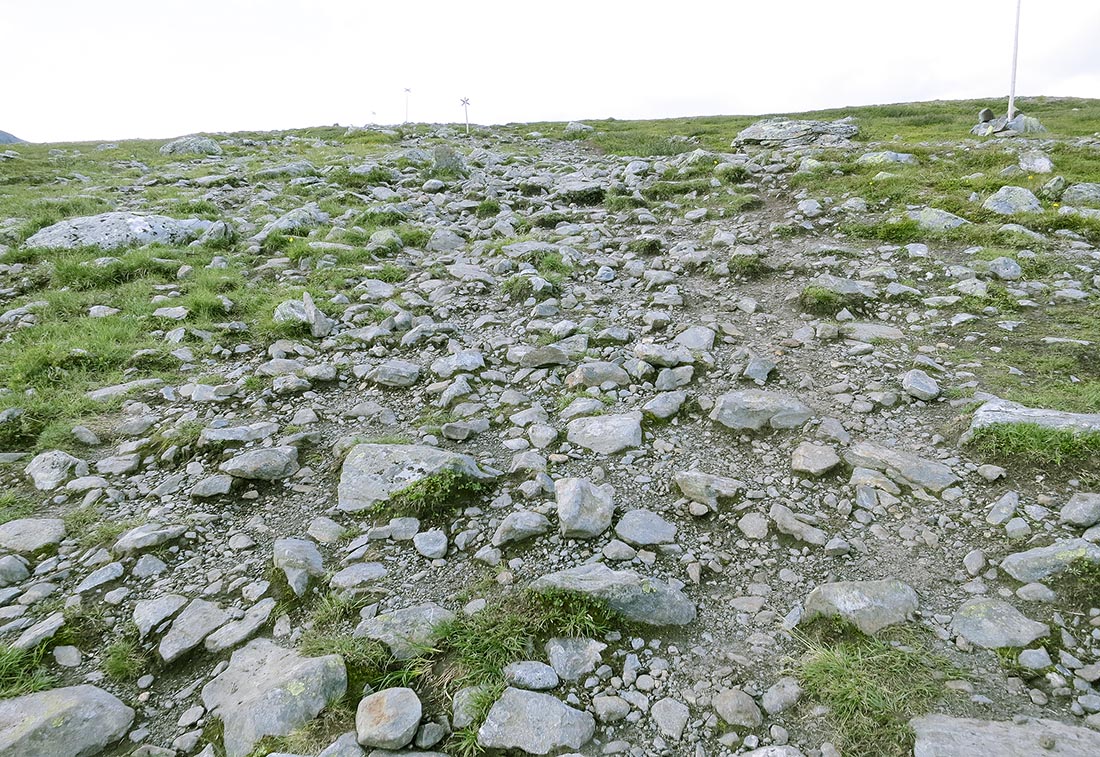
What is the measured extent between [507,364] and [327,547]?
3600 millimetres

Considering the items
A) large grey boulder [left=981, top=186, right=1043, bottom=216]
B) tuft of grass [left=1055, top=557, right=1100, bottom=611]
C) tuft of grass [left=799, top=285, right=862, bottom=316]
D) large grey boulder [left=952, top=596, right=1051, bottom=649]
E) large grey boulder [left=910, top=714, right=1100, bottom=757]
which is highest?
large grey boulder [left=981, top=186, right=1043, bottom=216]

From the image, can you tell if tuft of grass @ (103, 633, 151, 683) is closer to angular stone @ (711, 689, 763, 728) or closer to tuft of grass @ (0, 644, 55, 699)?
tuft of grass @ (0, 644, 55, 699)

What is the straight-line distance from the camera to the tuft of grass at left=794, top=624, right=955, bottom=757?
286 centimetres

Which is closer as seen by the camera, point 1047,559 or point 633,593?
point 1047,559

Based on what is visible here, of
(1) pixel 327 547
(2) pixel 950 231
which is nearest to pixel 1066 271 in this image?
(2) pixel 950 231

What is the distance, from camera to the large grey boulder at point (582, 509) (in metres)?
4.48

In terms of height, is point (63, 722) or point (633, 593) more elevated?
point (633, 593)

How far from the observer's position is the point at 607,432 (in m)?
5.76

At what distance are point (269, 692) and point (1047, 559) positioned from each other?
4967mm

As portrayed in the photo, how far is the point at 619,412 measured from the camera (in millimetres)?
6148

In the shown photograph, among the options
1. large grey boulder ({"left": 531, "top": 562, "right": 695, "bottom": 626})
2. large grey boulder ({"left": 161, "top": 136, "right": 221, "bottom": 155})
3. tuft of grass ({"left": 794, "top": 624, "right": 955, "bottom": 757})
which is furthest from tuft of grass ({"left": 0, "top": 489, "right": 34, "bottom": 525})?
large grey boulder ({"left": 161, "top": 136, "right": 221, "bottom": 155})

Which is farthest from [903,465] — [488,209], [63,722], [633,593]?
[488,209]

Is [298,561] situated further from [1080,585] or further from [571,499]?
[1080,585]

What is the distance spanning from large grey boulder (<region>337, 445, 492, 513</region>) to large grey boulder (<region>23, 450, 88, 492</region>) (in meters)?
2.81
